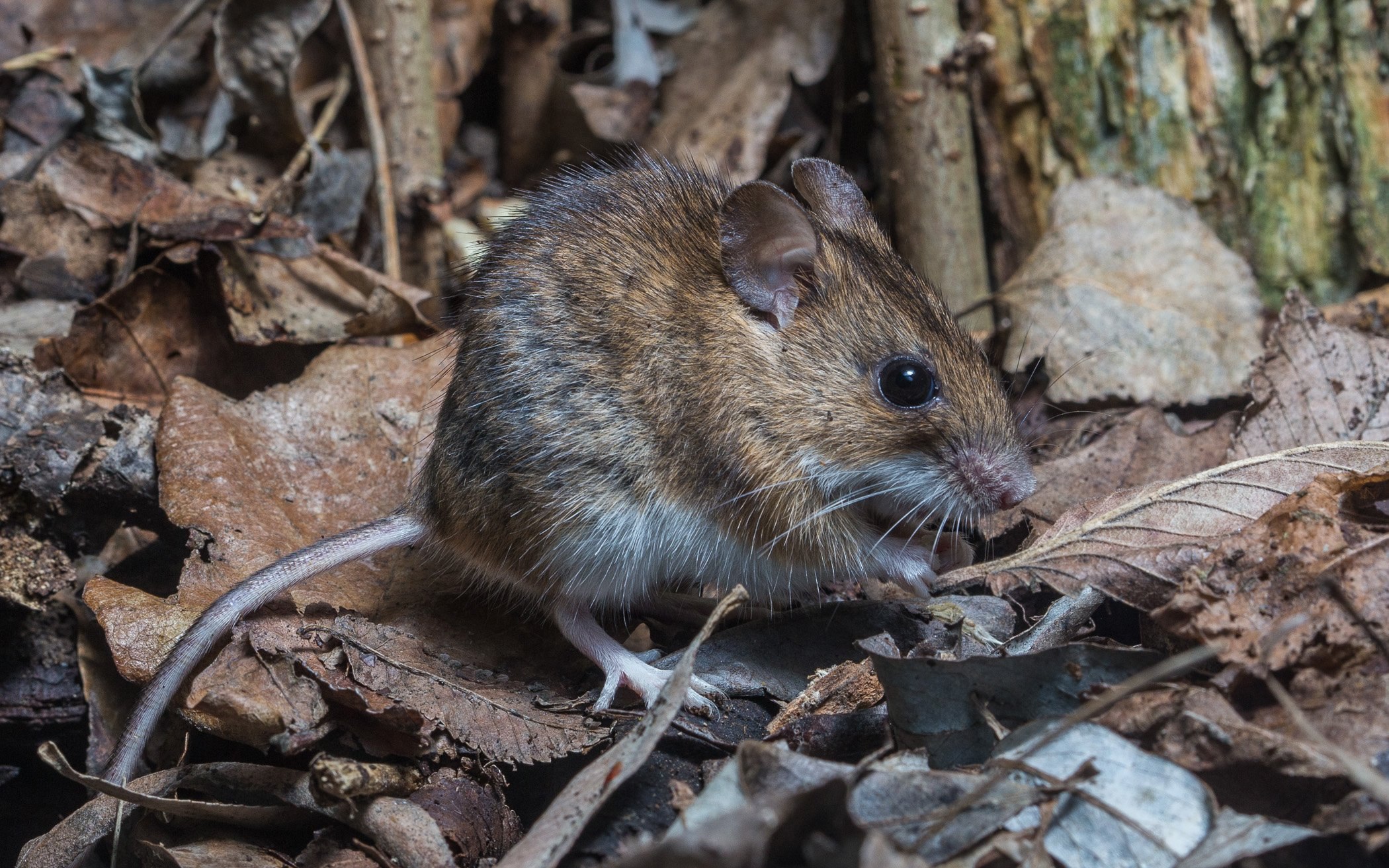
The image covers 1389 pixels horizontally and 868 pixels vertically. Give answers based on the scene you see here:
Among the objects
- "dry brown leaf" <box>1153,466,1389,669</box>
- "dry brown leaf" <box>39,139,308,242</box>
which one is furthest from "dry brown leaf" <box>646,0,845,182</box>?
"dry brown leaf" <box>1153,466,1389,669</box>

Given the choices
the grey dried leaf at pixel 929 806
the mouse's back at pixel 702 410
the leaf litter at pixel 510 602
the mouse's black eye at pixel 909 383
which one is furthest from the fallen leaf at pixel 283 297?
the grey dried leaf at pixel 929 806

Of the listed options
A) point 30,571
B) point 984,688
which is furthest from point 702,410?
point 30,571

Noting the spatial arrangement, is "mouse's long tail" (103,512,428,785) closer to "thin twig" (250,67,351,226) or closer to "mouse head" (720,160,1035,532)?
"mouse head" (720,160,1035,532)

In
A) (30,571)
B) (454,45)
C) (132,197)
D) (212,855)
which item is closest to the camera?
(212,855)

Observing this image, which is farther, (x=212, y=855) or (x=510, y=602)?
(x=510, y=602)

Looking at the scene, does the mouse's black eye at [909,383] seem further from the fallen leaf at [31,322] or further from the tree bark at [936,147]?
the fallen leaf at [31,322]

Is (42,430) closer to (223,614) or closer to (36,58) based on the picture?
(223,614)

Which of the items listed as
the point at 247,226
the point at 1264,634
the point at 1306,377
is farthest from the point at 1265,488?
the point at 247,226
